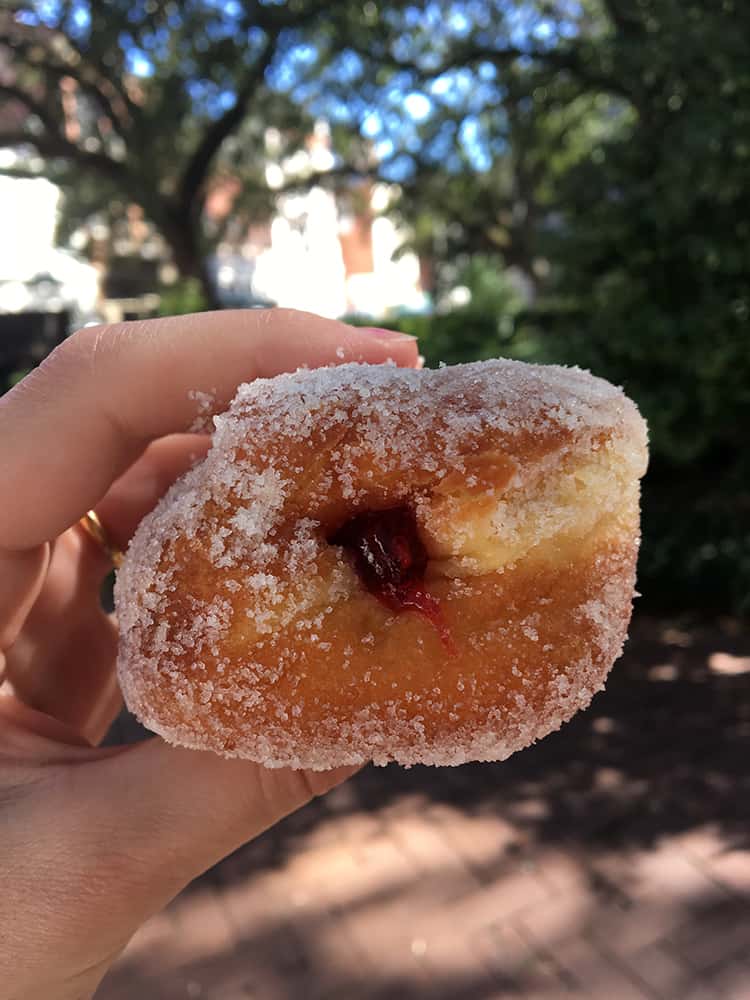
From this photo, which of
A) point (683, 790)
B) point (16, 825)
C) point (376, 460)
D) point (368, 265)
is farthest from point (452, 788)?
point (368, 265)

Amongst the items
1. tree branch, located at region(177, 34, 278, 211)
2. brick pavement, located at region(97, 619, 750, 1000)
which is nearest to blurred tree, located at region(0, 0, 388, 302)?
tree branch, located at region(177, 34, 278, 211)

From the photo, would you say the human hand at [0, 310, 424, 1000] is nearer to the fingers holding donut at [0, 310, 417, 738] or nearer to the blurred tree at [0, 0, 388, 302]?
the fingers holding donut at [0, 310, 417, 738]

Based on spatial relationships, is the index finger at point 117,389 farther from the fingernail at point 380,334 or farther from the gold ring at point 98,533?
the gold ring at point 98,533

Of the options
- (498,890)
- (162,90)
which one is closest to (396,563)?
(498,890)

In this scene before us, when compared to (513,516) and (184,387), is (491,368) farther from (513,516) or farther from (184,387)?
(184,387)

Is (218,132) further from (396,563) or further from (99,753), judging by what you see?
(396,563)
